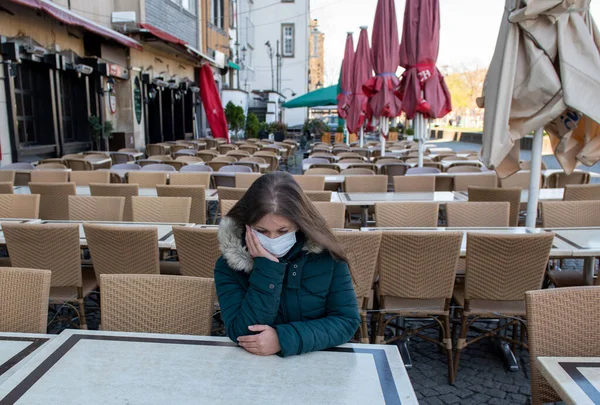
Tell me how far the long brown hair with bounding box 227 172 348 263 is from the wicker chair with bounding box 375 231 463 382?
128cm

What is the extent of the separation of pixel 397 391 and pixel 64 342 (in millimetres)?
1220

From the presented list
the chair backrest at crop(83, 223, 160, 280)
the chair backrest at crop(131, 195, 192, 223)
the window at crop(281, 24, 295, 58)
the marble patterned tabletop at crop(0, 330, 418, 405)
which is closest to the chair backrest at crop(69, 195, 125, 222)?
the chair backrest at crop(131, 195, 192, 223)

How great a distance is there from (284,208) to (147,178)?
4.74 meters

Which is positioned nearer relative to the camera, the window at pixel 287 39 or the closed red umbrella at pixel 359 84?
the closed red umbrella at pixel 359 84

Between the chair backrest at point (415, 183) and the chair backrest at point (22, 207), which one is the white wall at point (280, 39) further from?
the chair backrest at point (22, 207)

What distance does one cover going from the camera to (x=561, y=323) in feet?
6.73

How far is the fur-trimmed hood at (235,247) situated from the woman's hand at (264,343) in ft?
0.85

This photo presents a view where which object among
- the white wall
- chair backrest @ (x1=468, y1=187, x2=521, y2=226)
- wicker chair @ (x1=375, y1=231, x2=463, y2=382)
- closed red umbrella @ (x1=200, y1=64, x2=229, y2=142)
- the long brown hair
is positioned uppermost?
A: the white wall

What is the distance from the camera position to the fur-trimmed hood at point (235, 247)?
6.23ft

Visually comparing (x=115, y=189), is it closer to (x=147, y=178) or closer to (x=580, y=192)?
(x=147, y=178)

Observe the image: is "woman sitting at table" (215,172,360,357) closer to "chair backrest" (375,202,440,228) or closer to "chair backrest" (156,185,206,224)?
"chair backrest" (375,202,440,228)

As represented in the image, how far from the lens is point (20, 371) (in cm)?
163

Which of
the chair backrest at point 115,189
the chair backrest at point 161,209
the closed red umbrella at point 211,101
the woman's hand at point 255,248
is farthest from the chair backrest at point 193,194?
the closed red umbrella at point 211,101

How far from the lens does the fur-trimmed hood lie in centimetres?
190
